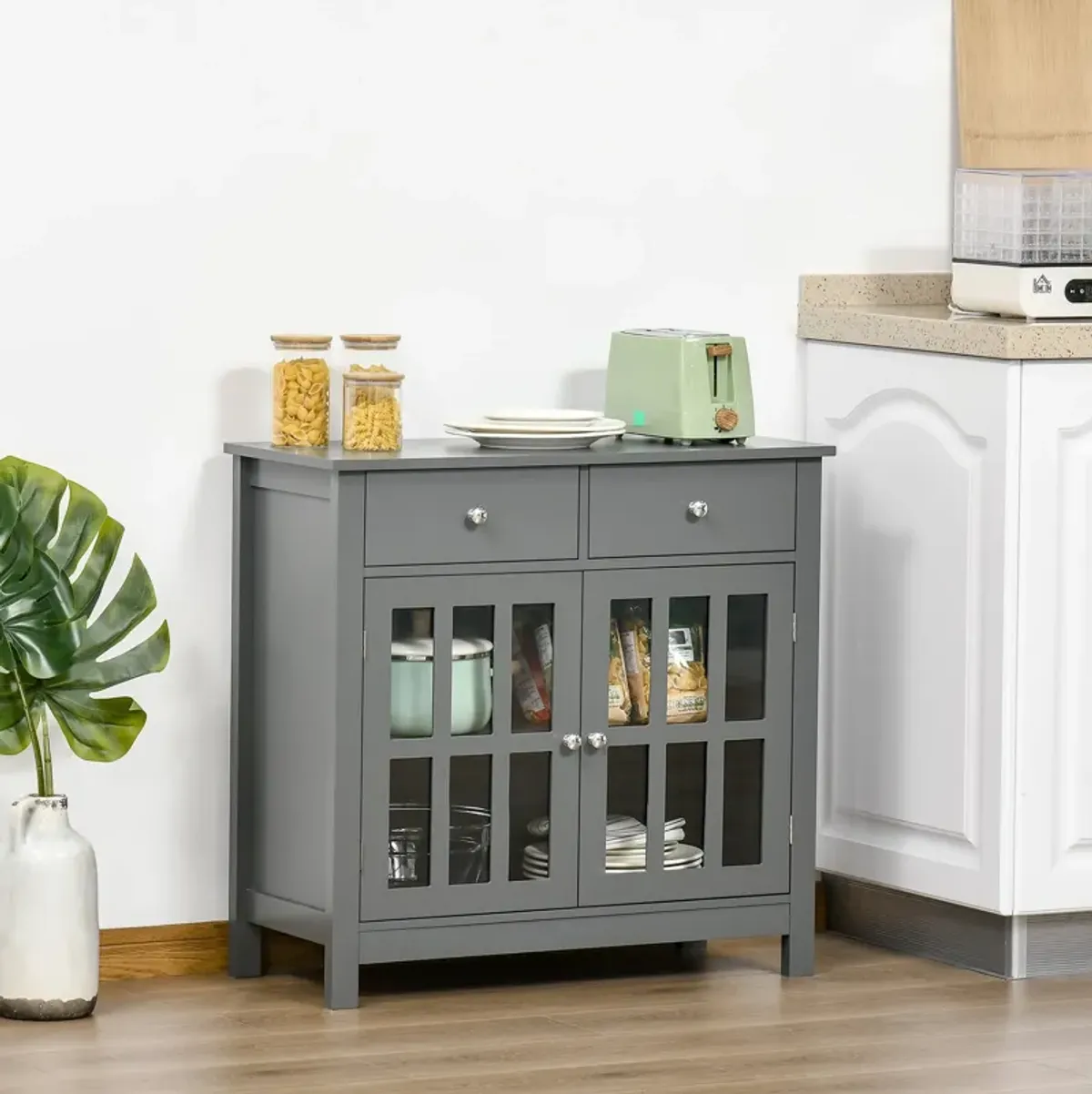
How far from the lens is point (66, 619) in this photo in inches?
134

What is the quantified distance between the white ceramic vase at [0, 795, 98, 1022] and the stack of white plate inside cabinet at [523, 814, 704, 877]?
2.07ft

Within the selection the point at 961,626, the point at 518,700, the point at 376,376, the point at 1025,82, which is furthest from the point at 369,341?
the point at 1025,82

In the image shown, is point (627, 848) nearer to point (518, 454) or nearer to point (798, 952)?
point (798, 952)

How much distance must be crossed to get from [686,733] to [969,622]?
1.57ft

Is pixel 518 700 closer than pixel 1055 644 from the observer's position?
Yes

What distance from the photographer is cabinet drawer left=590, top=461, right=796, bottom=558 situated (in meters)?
3.55

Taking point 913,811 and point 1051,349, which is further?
point 913,811

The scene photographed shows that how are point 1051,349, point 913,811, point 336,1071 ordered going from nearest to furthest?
point 336,1071
point 1051,349
point 913,811

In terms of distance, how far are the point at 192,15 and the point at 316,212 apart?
343 millimetres

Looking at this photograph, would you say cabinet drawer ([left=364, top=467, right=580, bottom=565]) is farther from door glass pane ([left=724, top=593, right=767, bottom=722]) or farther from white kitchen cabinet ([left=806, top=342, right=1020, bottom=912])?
white kitchen cabinet ([left=806, top=342, right=1020, bottom=912])

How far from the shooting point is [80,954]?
3389mm

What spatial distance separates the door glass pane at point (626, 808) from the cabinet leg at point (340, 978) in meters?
0.41

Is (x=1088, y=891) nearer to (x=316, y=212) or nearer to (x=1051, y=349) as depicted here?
(x=1051, y=349)

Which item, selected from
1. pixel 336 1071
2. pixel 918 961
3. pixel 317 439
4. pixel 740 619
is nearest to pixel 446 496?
pixel 317 439
